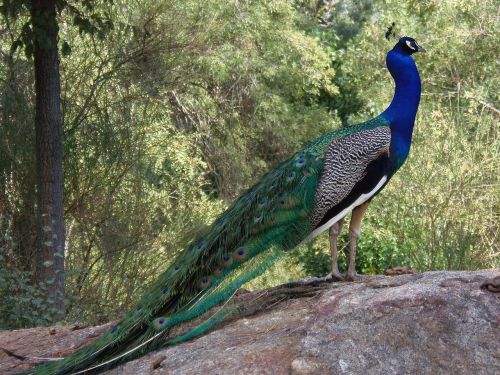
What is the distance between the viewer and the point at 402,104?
4578 millimetres

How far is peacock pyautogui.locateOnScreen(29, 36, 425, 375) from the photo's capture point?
3867mm

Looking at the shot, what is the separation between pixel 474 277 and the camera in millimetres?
3779

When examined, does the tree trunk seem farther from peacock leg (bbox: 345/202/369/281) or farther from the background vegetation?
peacock leg (bbox: 345/202/369/281)

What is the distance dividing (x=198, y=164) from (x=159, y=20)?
329 centimetres

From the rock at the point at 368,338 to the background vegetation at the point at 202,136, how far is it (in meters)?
2.16

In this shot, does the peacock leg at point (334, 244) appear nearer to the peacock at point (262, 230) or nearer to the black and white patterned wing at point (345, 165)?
the peacock at point (262, 230)

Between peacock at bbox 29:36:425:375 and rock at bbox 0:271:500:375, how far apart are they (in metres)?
0.11

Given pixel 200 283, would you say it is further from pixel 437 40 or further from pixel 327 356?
pixel 437 40

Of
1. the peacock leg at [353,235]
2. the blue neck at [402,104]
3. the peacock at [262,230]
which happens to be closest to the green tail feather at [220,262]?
the peacock at [262,230]

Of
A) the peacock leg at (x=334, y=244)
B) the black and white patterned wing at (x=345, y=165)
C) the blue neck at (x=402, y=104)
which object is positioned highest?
the blue neck at (x=402, y=104)

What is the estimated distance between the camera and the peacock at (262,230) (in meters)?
3.87

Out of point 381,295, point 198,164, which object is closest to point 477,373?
point 381,295

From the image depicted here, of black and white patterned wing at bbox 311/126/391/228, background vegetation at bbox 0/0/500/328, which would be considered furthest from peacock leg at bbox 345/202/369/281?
background vegetation at bbox 0/0/500/328

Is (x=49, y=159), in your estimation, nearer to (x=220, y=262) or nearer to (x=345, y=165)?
(x=220, y=262)
